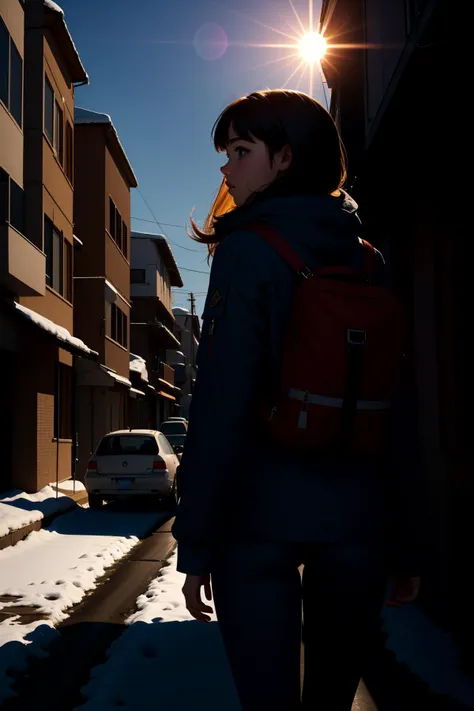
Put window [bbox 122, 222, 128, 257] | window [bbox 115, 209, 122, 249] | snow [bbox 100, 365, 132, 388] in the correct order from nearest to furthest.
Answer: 1. snow [bbox 100, 365, 132, 388]
2. window [bbox 115, 209, 122, 249]
3. window [bbox 122, 222, 128, 257]

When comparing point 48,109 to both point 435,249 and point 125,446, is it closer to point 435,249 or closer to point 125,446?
point 125,446

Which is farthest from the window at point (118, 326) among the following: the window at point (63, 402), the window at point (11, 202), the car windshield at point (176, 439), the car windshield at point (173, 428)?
the window at point (11, 202)

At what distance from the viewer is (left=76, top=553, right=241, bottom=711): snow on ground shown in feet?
14.3

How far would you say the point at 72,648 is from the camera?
5762 millimetres

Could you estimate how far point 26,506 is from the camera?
14.4 meters

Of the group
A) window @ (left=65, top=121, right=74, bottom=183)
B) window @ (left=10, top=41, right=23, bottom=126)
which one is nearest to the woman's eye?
window @ (left=10, top=41, right=23, bottom=126)

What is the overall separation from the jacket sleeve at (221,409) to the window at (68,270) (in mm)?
21104

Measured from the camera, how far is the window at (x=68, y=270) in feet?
73.9

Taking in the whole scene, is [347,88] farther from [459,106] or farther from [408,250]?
[459,106]

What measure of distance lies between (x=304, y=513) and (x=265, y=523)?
0.09 meters

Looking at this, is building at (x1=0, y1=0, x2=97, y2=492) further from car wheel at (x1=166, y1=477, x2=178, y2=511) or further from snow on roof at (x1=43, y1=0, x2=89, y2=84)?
car wheel at (x1=166, y1=477, x2=178, y2=511)

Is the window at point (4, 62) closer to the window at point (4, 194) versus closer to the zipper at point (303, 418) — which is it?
the window at point (4, 194)

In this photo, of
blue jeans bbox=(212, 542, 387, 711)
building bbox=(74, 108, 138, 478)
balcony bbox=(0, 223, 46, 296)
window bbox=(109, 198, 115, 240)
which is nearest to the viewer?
blue jeans bbox=(212, 542, 387, 711)

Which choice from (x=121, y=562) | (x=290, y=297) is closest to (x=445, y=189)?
(x=290, y=297)
